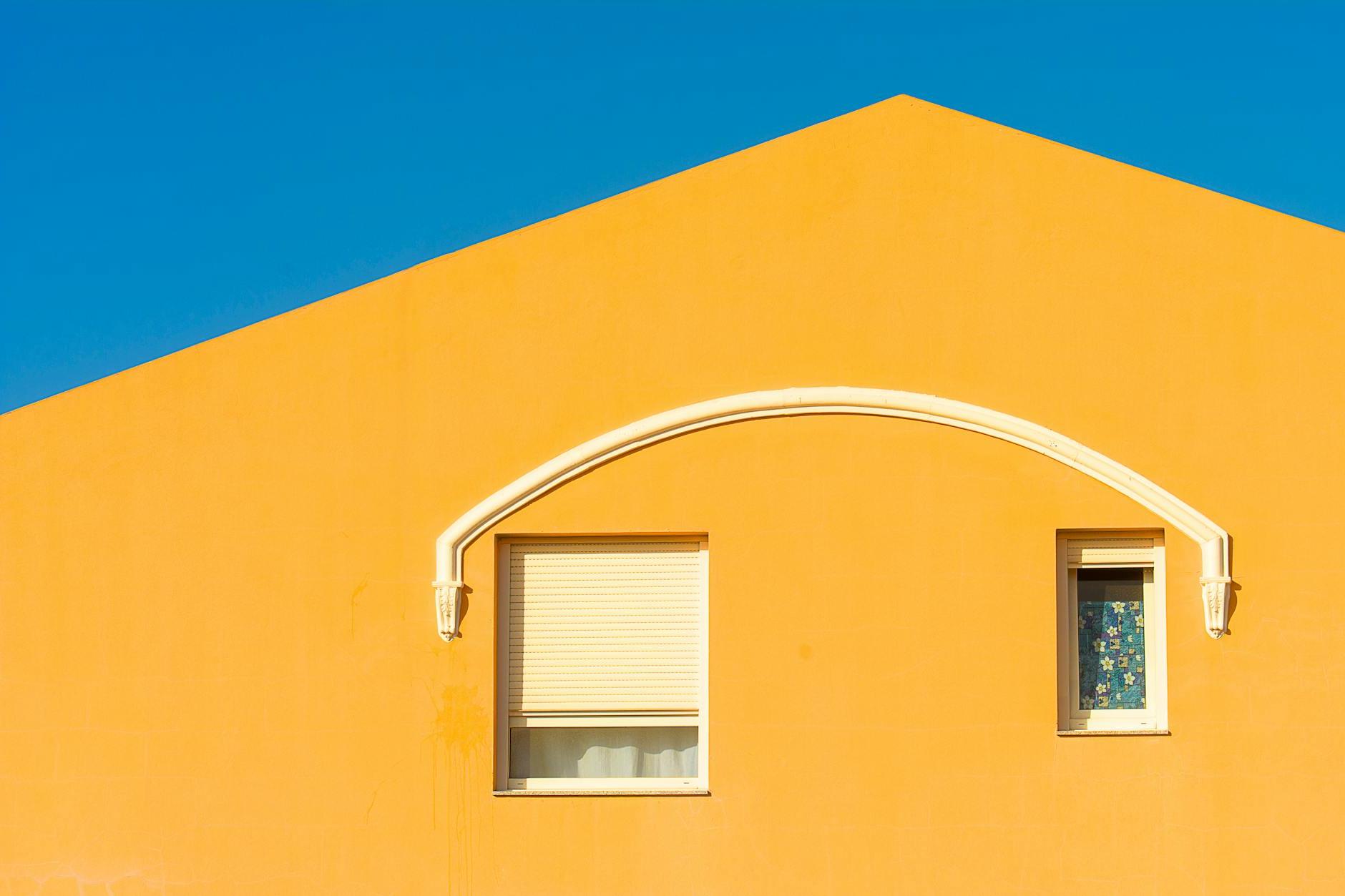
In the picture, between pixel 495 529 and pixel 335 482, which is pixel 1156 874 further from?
pixel 335 482

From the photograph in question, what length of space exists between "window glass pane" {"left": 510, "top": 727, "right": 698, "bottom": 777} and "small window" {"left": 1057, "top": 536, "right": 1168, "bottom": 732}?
2.09 metres

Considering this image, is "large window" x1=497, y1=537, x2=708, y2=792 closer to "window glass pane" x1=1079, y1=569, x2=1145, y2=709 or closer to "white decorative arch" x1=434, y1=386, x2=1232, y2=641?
"white decorative arch" x1=434, y1=386, x2=1232, y2=641

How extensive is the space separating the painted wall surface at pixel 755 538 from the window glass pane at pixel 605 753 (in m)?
0.27

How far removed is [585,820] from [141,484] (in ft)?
9.87

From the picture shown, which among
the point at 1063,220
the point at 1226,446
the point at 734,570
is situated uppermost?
the point at 1063,220

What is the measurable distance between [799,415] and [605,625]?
1.56m

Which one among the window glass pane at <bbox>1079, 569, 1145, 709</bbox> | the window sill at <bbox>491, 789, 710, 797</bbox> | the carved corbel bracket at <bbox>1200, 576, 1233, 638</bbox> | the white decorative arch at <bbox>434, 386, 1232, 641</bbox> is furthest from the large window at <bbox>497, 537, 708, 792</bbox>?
the carved corbel bracket at <bbox>1200, 576, 1233, 638</bbox>

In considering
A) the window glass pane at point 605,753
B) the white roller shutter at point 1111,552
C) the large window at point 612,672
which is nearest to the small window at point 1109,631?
the white roller shutter at point 1111,552

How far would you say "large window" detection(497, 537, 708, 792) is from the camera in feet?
27.1

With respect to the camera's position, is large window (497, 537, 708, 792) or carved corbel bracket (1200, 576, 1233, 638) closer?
carved corbel bracket (1200, 576, 1233, 638)

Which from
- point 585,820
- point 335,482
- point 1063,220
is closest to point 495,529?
point 335,482

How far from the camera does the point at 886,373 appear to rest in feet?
26.9

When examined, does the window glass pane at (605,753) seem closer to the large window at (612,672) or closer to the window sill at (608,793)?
the large window at (612,672)

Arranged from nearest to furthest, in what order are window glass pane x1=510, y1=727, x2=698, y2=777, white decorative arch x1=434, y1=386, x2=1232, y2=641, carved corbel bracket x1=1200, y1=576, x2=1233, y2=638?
carved corbel bracket x1=1200, y1=576, x2=1233, y2=638, white decorative arch x1=434, y1=386, x2=1232, y2=641, window glass pane x1=510, y1=727, x2=698, y2=777
